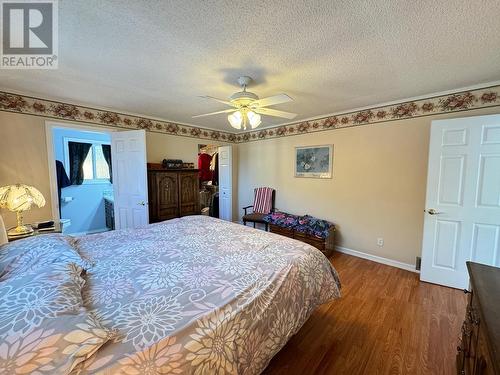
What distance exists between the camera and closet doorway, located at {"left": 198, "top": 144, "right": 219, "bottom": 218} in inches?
197

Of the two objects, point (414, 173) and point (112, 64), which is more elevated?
point (112, 64)

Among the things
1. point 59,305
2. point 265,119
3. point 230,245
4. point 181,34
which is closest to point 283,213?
point 265,119

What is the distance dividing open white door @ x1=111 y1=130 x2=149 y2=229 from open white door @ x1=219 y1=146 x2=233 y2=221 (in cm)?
198

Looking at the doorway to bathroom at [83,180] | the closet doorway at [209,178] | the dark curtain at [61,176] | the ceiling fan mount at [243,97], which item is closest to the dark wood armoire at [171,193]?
the closet doorway at [209,178]

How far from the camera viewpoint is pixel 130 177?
338 cm

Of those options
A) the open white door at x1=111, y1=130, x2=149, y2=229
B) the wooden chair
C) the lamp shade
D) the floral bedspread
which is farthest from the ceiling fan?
the wooden chair

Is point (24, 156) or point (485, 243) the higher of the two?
point (24, 156)

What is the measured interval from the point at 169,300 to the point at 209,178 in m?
4.39

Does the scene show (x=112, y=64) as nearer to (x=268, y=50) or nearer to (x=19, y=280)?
(x=268, y=50)

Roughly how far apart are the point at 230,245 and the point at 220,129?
3.48 m

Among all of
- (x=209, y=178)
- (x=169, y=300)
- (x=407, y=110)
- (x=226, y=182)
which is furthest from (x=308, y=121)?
(x=169, y=300)

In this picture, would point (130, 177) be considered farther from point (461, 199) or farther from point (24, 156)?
point (461, 199)

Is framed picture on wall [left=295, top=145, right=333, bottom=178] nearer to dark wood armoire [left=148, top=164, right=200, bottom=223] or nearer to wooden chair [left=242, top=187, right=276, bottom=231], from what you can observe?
wooden chair [left=242, top=187, right=276, bottom=231]

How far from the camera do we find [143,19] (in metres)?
1.37
